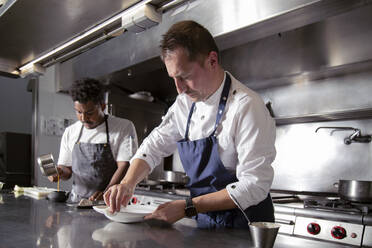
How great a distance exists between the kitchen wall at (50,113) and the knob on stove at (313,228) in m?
2.92

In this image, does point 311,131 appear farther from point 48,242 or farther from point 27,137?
point 27,137

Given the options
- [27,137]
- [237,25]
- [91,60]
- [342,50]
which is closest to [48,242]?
[237,25]

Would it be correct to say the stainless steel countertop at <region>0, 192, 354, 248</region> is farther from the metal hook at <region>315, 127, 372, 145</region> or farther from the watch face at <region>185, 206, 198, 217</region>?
the metal hook at <region>315, 127, 372, 145</region>

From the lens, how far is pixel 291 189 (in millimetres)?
2990

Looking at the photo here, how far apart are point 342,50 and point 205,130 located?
1.60 metres

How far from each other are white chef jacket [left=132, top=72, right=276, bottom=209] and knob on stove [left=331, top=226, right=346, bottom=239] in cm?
89

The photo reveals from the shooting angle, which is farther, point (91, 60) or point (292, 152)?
point (91, 60)

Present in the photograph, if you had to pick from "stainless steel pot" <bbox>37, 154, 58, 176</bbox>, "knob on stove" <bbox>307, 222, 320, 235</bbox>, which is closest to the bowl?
"stainless steel pot" <bbox>37, 154, 58, 176</bbox>

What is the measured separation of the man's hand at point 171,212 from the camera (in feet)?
4.07

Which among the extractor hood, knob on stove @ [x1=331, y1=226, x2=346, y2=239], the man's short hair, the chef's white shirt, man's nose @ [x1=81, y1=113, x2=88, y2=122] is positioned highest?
the extractor hood

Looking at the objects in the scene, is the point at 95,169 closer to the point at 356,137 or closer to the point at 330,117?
the point at 330,117

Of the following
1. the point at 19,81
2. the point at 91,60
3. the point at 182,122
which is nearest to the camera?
the point at 182,122

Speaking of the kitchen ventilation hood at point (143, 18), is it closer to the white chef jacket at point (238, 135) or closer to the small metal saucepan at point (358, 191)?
the white chef jacket at point (238, 135)

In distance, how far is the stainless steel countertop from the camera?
1.00 m
